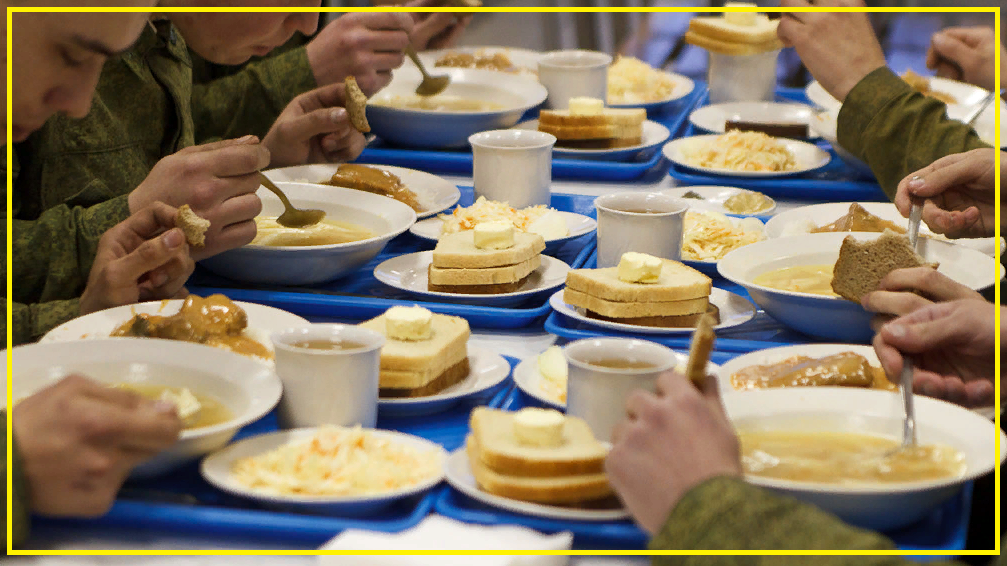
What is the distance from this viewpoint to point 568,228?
222 centimetres

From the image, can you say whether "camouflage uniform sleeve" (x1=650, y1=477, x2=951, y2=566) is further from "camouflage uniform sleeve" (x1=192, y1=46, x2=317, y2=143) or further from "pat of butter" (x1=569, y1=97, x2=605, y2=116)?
"camouflage uniform sleeve" (x1=192, y1=46, x2=317, y2=143)

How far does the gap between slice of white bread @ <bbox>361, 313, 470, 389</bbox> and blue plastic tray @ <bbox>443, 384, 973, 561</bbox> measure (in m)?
0.25

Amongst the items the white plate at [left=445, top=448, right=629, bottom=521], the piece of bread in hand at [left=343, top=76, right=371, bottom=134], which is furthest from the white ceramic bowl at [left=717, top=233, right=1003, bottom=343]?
the piece of bread in hand at [left=343, top=76, right=371, bottom=134]

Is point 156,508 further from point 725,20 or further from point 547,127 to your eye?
point 725,20

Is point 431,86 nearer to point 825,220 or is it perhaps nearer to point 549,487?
point 825,220

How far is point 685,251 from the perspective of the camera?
6.83 feet

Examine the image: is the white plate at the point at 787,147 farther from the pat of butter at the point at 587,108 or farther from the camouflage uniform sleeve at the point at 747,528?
the camouflage uniform sleeve at the point at 747,528

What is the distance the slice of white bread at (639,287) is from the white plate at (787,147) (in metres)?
0.94

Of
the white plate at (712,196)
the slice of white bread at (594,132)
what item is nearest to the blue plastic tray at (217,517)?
the white plate at (712,196)

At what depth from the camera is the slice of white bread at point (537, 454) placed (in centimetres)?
117

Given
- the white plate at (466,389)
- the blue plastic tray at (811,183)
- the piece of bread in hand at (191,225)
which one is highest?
the piece of bread in hand at (191,225)

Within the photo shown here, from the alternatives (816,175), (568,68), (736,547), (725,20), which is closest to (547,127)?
(568,68)

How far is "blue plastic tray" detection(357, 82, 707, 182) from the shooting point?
269 centimetres

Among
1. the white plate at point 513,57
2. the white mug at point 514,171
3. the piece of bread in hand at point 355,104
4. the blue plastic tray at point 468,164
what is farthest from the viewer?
the white plate at point 513,57
